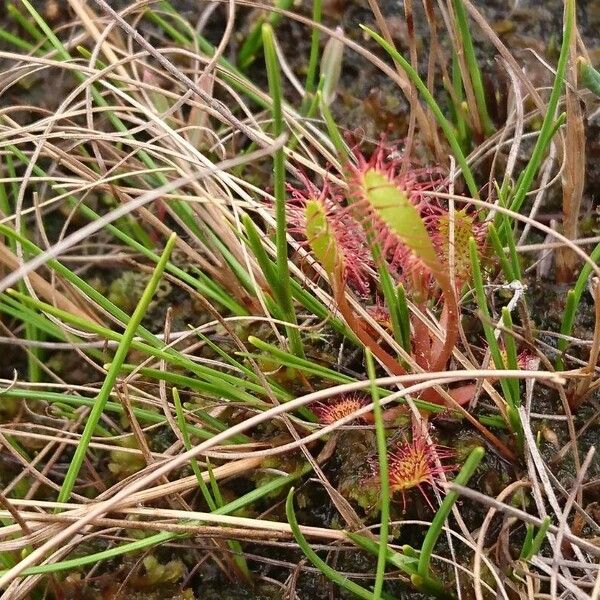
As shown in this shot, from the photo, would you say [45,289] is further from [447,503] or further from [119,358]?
[447,503]

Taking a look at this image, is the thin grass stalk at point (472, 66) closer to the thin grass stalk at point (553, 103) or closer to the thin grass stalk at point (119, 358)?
the thin grass stalk at point (553, 103)

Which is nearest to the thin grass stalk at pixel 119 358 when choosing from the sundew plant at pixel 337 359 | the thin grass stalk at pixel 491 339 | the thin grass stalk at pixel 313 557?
the sundew plant at pixel 337 359

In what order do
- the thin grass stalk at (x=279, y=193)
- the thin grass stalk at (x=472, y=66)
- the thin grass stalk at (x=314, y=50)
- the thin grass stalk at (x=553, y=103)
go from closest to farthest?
the thin grass stalk at (x=279, y=193)
the thin grass stalk at (x=553, y=103)
the thin grass stalk at (x=472, y=66)
the thin grass stalk at (x=314, y=50)

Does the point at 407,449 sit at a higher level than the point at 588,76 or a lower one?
lower

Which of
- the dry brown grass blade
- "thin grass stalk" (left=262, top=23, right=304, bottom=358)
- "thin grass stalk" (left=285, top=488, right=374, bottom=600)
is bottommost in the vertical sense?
"thin grass stalk" (left=285, top=488, right=374, bottom=600)

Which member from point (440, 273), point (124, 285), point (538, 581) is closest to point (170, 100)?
point (124, 285)

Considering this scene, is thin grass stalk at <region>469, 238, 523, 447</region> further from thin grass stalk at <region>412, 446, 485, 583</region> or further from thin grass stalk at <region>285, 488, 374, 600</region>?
thin grass stalk at <region>285, 488, 374, 600</region>

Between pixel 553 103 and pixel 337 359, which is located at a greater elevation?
pixel 553 103

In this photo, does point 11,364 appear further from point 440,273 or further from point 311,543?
point 440,273

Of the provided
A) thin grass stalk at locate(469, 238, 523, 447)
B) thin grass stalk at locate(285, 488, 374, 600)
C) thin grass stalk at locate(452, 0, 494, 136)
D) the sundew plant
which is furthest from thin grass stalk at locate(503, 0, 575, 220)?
thin grass stalk at locate(285, 488, 374, 600)

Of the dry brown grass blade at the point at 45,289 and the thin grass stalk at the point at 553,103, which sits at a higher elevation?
the thin grass stalk at the point at 553,103

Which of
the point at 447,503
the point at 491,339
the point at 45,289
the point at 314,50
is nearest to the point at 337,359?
the point at 491,339
